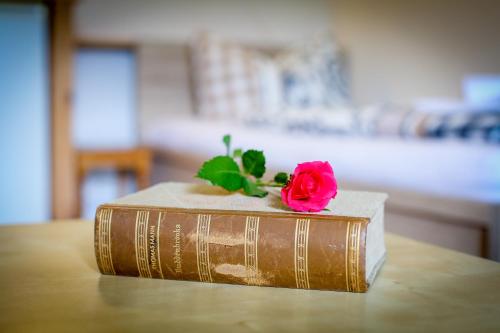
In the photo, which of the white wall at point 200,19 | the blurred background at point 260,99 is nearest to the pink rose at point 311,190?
the blurred background at point 260,99

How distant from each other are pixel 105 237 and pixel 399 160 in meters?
1.23

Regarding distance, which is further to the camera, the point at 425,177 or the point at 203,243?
the point at 425,177

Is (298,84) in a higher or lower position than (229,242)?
higher

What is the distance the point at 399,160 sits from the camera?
1922mm

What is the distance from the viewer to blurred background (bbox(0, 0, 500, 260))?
1.88 metres

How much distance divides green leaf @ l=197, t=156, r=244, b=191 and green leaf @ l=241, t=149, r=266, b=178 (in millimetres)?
18

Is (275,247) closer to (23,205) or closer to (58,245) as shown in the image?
(58,245)

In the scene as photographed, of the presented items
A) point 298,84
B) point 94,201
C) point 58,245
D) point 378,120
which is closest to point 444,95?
point 298,84

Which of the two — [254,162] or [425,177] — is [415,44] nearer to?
[425,177]

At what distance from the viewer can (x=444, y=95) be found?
3.71 meters

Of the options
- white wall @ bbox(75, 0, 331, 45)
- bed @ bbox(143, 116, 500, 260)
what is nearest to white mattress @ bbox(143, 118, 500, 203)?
bed @ bbox(143, 116, 500, 260)

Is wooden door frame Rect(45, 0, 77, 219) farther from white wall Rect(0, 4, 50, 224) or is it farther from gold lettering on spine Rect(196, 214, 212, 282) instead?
gold lettering on spine Rect(196, 214, 212, 282)

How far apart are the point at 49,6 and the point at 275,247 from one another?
2.31 metres

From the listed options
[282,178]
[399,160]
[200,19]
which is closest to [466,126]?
[399,160]
